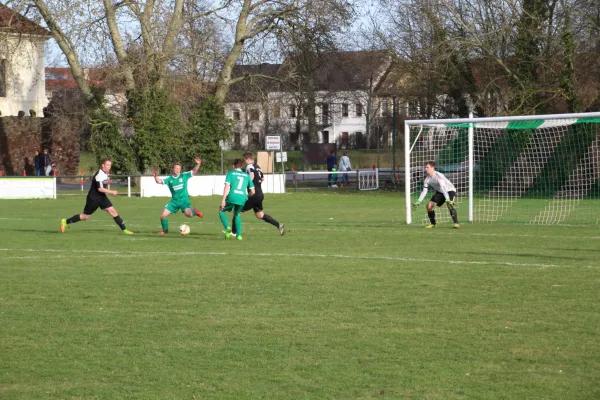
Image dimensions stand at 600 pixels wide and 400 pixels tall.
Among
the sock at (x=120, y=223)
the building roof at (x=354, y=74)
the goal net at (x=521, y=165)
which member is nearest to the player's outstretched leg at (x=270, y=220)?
the sock at (x=120, y=223)

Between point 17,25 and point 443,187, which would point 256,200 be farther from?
point 17,25

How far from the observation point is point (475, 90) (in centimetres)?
3950

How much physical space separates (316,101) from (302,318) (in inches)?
2592

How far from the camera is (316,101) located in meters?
74.6

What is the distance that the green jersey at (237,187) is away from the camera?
1758cm

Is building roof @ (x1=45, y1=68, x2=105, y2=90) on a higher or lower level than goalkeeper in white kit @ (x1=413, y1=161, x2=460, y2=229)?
higher

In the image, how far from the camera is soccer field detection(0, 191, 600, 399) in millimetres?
6875

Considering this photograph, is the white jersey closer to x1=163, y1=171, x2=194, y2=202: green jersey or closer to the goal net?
x1=163, y1=171, x2=194, y2=202: green jersey

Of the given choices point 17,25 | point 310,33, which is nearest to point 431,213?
point 310,33

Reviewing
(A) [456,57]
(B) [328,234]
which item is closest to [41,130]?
(A) [456,57]

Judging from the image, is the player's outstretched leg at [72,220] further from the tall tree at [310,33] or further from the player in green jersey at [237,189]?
the tall tree at [310,33]

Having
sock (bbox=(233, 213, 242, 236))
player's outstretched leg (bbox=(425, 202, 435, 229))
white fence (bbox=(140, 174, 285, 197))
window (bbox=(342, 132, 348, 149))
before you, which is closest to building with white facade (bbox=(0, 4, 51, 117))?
white fence (bbox=(140, 174, 285, 197))

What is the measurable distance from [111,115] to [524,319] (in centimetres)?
3542

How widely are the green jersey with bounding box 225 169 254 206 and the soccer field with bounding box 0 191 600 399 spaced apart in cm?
77
